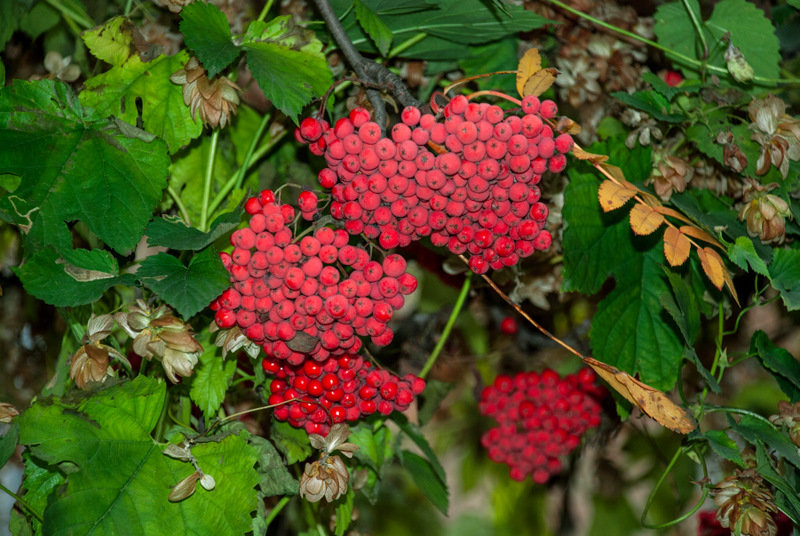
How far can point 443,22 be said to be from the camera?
3.26 feet

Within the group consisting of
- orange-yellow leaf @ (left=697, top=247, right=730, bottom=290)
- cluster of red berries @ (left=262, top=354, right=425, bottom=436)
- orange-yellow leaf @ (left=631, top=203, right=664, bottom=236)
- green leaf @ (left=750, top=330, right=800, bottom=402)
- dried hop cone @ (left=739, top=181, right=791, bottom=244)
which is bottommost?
green leaf @ (left=750, top=330, right=800, bottom=402)

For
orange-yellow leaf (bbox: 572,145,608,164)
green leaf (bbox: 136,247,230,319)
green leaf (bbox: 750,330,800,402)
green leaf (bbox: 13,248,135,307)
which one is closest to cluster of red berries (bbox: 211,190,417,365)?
green leaf (bbox: 136,247,230,319)

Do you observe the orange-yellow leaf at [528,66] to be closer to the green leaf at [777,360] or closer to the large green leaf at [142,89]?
the large green leaf at [142,89]

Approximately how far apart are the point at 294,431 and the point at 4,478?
1.12 metres

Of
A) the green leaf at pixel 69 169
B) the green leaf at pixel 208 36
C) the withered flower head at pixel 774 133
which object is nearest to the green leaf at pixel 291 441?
the green leaf at pixel 69 169

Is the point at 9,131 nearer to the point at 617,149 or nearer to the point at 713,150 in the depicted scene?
the point at 617,149

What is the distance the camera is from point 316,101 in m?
0.82

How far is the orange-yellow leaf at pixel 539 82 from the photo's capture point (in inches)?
27.9

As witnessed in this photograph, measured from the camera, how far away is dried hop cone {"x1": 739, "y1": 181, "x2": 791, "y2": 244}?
92 centimetres

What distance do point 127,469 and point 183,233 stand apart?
28cm

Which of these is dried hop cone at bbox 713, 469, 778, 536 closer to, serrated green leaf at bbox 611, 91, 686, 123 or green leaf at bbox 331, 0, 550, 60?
serrated green leaf at bbox 611, 91, 686, 123

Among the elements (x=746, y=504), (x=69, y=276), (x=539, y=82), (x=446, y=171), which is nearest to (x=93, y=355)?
(x=69, y=276)

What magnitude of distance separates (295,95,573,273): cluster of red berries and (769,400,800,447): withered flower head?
18.6 inches

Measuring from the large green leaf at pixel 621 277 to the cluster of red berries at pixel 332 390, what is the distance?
0.30 metres
